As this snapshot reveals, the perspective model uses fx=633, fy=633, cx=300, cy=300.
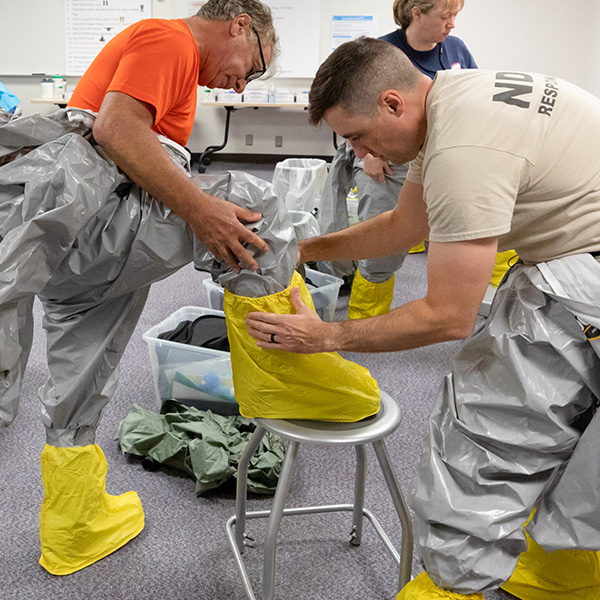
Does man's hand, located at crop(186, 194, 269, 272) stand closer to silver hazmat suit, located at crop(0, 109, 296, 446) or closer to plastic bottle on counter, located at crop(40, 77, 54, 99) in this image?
silver hazmat suit, located at crop(0, 109, 296, 446)

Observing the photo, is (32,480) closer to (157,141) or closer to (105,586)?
(105,586)

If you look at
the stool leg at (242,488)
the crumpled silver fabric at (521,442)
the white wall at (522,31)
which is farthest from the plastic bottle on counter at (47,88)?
the crumpled silver fabric at (521,442)

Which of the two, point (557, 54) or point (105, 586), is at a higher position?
point (557, 54)

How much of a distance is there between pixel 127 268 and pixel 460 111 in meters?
0.69

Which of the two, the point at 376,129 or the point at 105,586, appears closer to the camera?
the point at 376,129

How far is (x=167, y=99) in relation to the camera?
1222 millimetres

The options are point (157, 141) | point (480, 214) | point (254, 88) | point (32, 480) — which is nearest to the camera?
point (480, 214)

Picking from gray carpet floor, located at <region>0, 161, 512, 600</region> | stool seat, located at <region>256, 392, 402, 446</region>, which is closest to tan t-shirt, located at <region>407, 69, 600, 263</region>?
stool seat, located at <region>256, 392, 402, 446</region>

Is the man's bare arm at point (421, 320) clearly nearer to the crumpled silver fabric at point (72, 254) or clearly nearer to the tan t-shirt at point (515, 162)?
the tan t-shirt at point (515, 162)

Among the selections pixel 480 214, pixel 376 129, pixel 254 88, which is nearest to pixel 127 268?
pixel 376 129

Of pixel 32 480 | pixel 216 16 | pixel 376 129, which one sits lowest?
pixel 32 480

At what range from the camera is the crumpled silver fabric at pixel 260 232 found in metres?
1.22

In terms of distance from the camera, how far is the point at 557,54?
6.42 m

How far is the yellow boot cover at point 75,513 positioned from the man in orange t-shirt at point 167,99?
2.17 feet
